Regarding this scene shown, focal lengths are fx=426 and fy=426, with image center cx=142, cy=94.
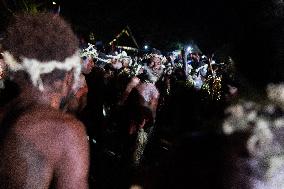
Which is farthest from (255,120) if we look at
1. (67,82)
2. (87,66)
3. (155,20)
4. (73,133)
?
(155,20)

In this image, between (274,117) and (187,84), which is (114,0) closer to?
(187,84)

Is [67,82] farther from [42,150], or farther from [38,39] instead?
[42,150]

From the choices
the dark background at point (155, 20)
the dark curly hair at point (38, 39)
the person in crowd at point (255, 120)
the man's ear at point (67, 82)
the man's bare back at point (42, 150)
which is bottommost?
the man's bare back at point (42, 150)

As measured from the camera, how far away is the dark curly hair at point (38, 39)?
3.31 metres

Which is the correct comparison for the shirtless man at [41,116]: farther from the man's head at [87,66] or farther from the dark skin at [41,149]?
the man's head at [87,66]

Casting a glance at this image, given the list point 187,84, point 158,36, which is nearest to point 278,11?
point 187,84

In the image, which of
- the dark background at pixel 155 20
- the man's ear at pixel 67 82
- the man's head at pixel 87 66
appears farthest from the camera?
the dark background at pixel 155 20

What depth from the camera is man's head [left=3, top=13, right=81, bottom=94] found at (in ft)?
10.8

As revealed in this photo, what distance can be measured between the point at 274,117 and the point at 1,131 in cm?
180

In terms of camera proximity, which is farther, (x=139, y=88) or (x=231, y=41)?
(x=139, y=88)

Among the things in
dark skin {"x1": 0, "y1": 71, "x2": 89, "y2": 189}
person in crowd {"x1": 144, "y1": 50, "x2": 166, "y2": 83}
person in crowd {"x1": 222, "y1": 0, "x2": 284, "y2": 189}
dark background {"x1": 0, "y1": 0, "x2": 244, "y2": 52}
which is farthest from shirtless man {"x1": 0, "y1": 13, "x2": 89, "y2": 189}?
dark background {"x1": 0, "y1": 0, "x2": 244, "y2": 52}

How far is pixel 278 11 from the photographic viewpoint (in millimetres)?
1715

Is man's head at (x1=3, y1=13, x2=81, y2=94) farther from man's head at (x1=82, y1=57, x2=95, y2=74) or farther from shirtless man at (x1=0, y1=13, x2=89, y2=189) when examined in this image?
man's head at (x1=82, y1=57, x2=95, y2=74)

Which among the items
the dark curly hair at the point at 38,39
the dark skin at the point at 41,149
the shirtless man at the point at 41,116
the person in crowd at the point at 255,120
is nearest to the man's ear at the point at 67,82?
the shirtless man at the point at 41,116
